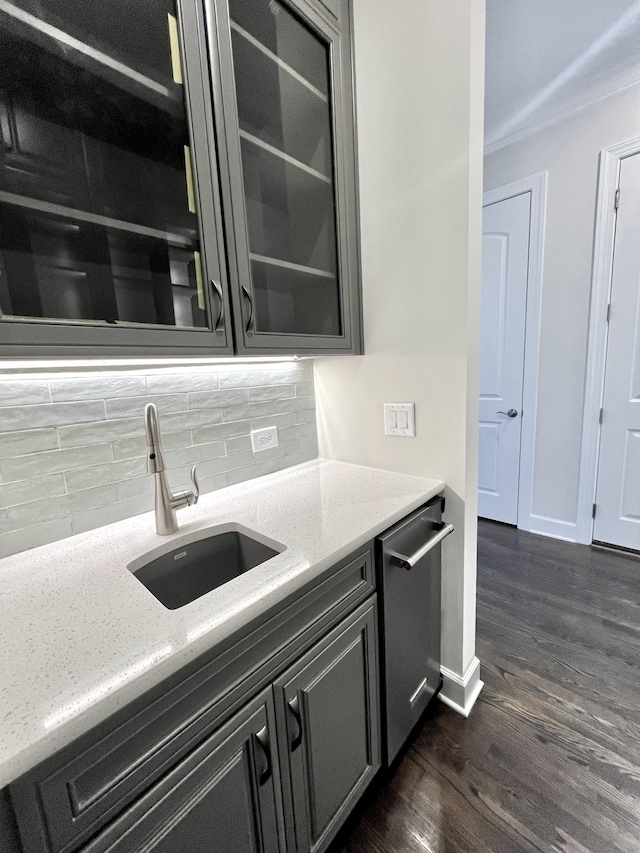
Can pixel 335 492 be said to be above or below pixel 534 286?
below

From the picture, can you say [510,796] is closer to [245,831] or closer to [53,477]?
[245,831]

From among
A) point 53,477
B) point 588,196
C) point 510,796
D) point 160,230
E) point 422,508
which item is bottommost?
point 510,796

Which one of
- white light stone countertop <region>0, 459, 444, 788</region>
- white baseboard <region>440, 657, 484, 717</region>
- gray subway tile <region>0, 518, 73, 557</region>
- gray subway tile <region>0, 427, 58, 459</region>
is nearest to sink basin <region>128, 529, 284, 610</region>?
white light stone countertop <region>0, 459, 444, 788</region>

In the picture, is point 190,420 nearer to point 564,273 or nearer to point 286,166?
point 286,166

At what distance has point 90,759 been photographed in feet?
1.66

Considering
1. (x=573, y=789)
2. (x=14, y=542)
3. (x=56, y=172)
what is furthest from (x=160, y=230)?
(x=573, y=789)

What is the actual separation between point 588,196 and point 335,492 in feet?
8.36

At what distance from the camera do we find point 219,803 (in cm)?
66

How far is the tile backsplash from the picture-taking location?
0.93m

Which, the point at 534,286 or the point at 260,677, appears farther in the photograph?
the point at 534,286

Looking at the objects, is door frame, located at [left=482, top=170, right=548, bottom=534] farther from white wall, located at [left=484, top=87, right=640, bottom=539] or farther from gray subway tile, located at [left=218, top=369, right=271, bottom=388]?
gray subway tile, located at [left=218, top=369, right=271, bottom=388]

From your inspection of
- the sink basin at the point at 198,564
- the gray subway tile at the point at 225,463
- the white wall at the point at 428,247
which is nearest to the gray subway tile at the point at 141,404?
the gray subway tile at the point at 225,463

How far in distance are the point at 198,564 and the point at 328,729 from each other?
0.54m

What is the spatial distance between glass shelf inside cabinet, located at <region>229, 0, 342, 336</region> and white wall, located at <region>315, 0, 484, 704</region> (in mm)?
165
